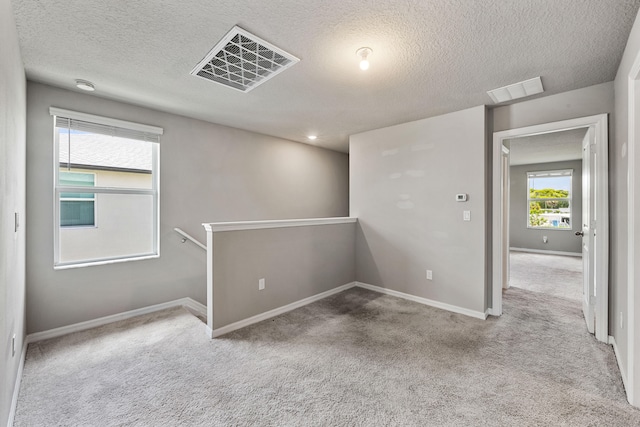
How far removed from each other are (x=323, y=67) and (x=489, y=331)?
3010 millimetres

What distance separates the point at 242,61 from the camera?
7.36 feet

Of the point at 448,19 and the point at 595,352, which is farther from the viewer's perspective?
the point at 595,352

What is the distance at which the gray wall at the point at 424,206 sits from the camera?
10.5 ft

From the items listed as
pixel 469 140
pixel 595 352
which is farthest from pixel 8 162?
pixel 595 352

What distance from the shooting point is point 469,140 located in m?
Result: 3.21

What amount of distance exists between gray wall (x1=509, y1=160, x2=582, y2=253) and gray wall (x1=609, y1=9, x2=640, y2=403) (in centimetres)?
566

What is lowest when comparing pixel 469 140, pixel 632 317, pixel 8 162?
pixel 632 317

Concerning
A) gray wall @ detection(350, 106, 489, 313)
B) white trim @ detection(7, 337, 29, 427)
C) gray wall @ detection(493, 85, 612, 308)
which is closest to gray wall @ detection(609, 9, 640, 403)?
gray wall @ detection(493, 85, 612, 308)

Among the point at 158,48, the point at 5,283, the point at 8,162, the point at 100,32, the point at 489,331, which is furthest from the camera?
the point at 489,331

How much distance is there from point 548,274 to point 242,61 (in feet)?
20.2

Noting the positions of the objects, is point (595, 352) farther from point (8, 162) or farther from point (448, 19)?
point (8, 162)

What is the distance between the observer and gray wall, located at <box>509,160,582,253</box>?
684 cm

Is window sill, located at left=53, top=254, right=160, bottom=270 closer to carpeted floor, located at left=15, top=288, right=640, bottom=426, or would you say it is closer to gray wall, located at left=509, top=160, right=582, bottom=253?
carpeted floor, located at left=15, top=288, right=640, bottom=426

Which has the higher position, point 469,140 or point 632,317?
point 469,140
